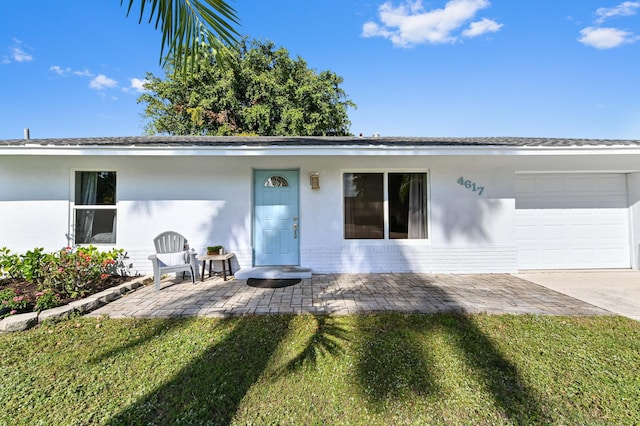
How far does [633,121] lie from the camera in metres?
9.55

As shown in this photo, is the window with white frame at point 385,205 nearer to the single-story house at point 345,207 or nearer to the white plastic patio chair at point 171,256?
the single-story house at point 345,207

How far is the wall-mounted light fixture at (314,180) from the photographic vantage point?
6.02 metres

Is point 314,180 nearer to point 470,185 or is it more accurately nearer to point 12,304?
point 470,185

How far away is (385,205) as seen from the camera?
6.28 m

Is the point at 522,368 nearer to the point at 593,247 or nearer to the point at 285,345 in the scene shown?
the point at 285,345

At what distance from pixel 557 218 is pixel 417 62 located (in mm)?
7089

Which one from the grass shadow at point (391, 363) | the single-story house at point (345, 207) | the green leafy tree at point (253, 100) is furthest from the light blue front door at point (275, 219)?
the green leafy tree at point (253, 100)

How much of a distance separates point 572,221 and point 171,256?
9.02 metres

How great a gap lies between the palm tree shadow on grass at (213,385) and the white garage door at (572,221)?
6416 millimetres

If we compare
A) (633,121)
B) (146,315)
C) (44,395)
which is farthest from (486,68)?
(44,395)

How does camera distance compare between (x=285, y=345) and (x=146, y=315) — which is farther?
(x=146, y=315)

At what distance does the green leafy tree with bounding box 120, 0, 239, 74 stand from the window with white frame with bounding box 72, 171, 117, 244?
5555mm

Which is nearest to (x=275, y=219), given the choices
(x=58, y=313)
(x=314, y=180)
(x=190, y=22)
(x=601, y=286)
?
(x=314, y=180)

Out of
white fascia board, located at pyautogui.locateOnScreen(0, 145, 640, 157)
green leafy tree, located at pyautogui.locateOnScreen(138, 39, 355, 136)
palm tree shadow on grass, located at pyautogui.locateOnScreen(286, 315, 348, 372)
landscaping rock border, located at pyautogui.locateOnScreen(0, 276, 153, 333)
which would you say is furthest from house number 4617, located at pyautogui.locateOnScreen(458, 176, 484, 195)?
green leafy tree, located at pyautogui.locateOnScreen(138, 39, 355, 136)
